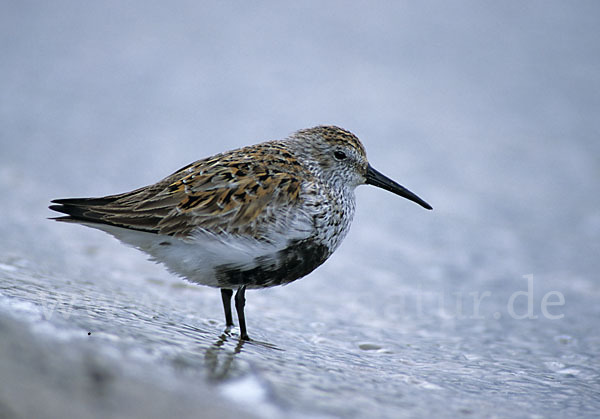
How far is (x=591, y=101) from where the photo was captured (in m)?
10.5

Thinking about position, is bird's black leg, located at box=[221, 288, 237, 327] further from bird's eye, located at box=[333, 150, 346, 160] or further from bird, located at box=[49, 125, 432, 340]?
A: bird's eye, located at box=[333, 150, 346, 160]

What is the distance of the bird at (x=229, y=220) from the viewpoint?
14.7 feet

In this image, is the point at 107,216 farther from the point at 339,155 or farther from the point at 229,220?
the point at 339,155

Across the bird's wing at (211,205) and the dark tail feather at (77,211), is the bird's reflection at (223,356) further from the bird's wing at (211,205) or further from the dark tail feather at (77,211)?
the dark tail feather at (77,211)

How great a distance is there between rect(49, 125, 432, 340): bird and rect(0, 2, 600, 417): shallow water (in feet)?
1.42

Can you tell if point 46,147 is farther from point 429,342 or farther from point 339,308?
point 429,342

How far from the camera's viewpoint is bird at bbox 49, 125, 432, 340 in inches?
176

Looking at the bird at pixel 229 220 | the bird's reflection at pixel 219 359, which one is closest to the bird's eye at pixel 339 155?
the bird at pixel 229 220

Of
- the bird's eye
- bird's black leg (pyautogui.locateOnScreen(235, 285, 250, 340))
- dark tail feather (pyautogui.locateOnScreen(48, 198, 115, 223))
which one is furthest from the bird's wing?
the bird's eye

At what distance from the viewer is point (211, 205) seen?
452 centimetres

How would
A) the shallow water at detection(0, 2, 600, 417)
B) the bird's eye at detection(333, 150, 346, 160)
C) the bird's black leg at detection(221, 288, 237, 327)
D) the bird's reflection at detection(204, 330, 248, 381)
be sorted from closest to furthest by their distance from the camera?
the bird's reflection at detection(204, 330, 248, 381) → the shallow water at detection(0, 2, 600, 417) → the bird's black leg at detection(221, 288, 237, 327) → the bird's eye at detection(333, 150, 346, 160)

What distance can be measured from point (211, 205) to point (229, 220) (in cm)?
16

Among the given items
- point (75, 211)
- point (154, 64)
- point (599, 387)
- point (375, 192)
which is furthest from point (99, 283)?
point (154, 64)

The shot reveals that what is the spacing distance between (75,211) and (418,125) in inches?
255
